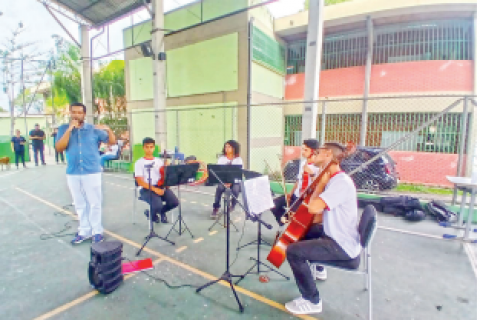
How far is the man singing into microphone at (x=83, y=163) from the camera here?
11.4 ft

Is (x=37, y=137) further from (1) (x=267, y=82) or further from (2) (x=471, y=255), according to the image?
(2) (x=471, y=255)

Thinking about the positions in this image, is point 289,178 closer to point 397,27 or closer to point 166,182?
point 166,182

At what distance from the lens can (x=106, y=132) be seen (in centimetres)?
378

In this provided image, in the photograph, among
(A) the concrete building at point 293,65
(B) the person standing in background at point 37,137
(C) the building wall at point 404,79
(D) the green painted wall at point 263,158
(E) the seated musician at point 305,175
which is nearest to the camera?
(E) the seated musician at point 305,175

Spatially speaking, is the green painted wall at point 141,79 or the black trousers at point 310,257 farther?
the green painted wall at point 141,79

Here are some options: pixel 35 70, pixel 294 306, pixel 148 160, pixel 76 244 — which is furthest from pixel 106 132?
pixel 35 70

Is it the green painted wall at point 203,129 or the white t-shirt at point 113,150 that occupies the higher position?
the green painted wall at point 203,129

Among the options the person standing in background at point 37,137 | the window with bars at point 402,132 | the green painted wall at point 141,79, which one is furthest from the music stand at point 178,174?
the person standing in background at point 37,137

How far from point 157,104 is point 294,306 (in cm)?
750

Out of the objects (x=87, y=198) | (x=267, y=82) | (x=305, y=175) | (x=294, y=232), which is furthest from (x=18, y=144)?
(x=294, y=232)

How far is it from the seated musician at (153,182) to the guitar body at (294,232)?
2.27m

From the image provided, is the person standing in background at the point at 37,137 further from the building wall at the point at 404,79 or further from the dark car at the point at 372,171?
the building wall at the point at 404,79

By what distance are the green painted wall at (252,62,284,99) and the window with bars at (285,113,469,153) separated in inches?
53.3

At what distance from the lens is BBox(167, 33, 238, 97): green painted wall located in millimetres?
9648
